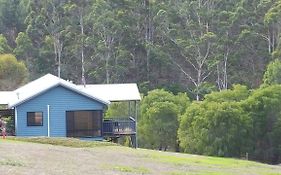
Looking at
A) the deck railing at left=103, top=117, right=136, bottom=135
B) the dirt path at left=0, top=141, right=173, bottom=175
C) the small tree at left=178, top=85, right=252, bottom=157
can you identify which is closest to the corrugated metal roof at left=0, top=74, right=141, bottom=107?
the deck railing at left=103, top=117, right=136, bottom=135

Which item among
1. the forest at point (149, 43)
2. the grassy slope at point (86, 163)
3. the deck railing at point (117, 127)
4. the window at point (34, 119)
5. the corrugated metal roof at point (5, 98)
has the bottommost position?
the grassy slope at point (86, 163)

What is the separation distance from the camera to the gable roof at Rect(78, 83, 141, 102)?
3966cm

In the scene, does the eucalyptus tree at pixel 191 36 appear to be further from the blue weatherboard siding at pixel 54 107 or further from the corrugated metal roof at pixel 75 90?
the blue weatherboard siding at pixel 54 107

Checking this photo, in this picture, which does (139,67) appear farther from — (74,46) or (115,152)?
(115,152)

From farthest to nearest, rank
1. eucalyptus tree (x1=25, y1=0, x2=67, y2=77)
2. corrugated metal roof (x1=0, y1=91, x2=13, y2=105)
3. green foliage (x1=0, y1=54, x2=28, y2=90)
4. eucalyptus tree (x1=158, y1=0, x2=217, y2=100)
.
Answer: eucalyptus tree (x1=25, y1=0, x2=67, y2=77)
eucalyptus tree (x1=158, y1=0, x2=217, y2=100)
green foliage (x1=0, y1=54, x2=28, y2=90)
corrugated metal roof (x1=0, y1=91, x2=13, y2=105)

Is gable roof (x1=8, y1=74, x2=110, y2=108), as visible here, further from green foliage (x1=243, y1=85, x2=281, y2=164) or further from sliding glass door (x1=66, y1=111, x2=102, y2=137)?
green foliage (x1=243, y1=85, x2=281, y2=164)

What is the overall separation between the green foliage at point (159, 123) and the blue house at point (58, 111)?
36.6 feet

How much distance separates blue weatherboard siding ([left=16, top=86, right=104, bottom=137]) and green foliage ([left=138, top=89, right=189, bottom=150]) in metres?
11.8

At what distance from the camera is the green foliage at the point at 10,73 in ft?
196

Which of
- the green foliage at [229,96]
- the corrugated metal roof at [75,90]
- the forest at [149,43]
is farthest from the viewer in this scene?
the forest at [149,43]

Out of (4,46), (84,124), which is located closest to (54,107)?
(84,124)

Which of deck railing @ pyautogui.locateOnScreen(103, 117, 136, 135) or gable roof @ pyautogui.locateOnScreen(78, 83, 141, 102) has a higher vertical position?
gable roof @ pyautogui.locateOnScreen(78, 83, 141, 102)

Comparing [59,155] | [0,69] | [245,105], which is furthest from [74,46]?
[59,155]

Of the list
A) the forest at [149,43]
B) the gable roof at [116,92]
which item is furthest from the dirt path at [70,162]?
the forest at [149,43]
